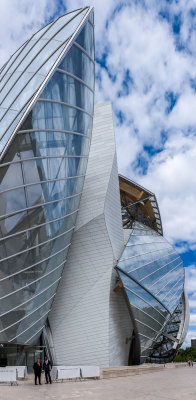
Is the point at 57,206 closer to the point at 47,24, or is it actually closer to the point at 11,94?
the point at 11,94

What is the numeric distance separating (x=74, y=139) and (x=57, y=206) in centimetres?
405

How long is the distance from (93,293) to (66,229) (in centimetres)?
614

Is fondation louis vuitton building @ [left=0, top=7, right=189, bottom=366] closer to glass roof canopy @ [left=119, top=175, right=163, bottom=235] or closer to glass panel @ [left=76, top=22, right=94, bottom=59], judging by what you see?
glass panel @ [left=76, top=22, right=94, bottom=59]

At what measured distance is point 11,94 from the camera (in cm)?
1888

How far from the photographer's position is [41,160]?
1867 centimetres

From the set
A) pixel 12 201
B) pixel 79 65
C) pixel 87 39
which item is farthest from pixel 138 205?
pixel 12 201

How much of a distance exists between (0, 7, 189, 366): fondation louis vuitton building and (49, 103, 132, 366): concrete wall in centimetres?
7

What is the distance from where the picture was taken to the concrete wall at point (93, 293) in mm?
25891

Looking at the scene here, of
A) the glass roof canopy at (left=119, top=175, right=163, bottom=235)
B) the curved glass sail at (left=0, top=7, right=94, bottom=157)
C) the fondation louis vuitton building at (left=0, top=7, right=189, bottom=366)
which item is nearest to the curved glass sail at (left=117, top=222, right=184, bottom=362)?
the fondation louis vuitton building at (left=0, top=7, right=189, bottom=366)

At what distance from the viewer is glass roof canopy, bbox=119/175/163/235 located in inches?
1666

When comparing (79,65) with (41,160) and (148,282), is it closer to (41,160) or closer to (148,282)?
(41,160)

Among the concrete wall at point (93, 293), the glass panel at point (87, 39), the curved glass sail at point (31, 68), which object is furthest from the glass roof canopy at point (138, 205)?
the curved glass sail at point (31, 68)

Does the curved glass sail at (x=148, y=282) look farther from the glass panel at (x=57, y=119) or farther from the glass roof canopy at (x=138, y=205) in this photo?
the glass panel at (x=57, y=119)

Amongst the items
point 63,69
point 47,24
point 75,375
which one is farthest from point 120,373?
point 47,24
